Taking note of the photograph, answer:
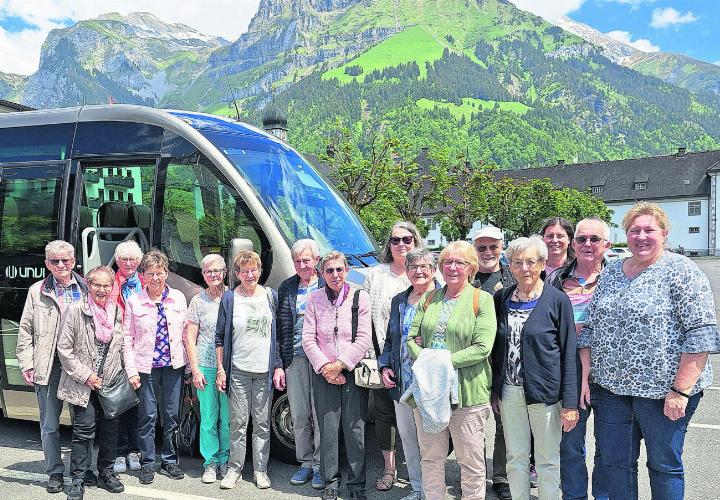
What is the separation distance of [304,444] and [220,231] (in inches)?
77.6

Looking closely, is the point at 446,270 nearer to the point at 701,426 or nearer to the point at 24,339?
the point at 24,339

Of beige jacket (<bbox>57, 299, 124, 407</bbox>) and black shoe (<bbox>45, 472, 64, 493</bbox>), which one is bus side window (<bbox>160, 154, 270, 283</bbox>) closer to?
beige jacket (<bbox>57, 299, 124, 407</bbox>)

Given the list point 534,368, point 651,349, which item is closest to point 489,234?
point 534,368

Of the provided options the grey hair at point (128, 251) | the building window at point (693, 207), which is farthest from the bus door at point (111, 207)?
the building window at point (693, 207)

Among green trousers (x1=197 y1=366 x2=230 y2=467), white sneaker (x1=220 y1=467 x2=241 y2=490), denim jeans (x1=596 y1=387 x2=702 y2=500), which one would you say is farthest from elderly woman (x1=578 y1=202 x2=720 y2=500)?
green trousers (x1=197 y1=366 x2=230 y2=467)

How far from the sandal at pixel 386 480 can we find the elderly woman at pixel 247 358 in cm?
87

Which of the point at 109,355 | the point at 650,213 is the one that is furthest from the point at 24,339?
the point at 650,213

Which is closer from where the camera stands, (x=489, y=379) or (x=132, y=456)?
(x=489, y=379)

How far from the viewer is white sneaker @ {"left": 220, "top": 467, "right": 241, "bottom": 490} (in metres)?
5.22

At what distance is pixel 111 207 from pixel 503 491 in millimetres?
4368

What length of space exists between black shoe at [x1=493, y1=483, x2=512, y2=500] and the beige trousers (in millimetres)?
708

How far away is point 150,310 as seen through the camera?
536 centimetres

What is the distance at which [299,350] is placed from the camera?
520 cm

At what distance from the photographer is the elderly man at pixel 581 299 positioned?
435 centimetres
